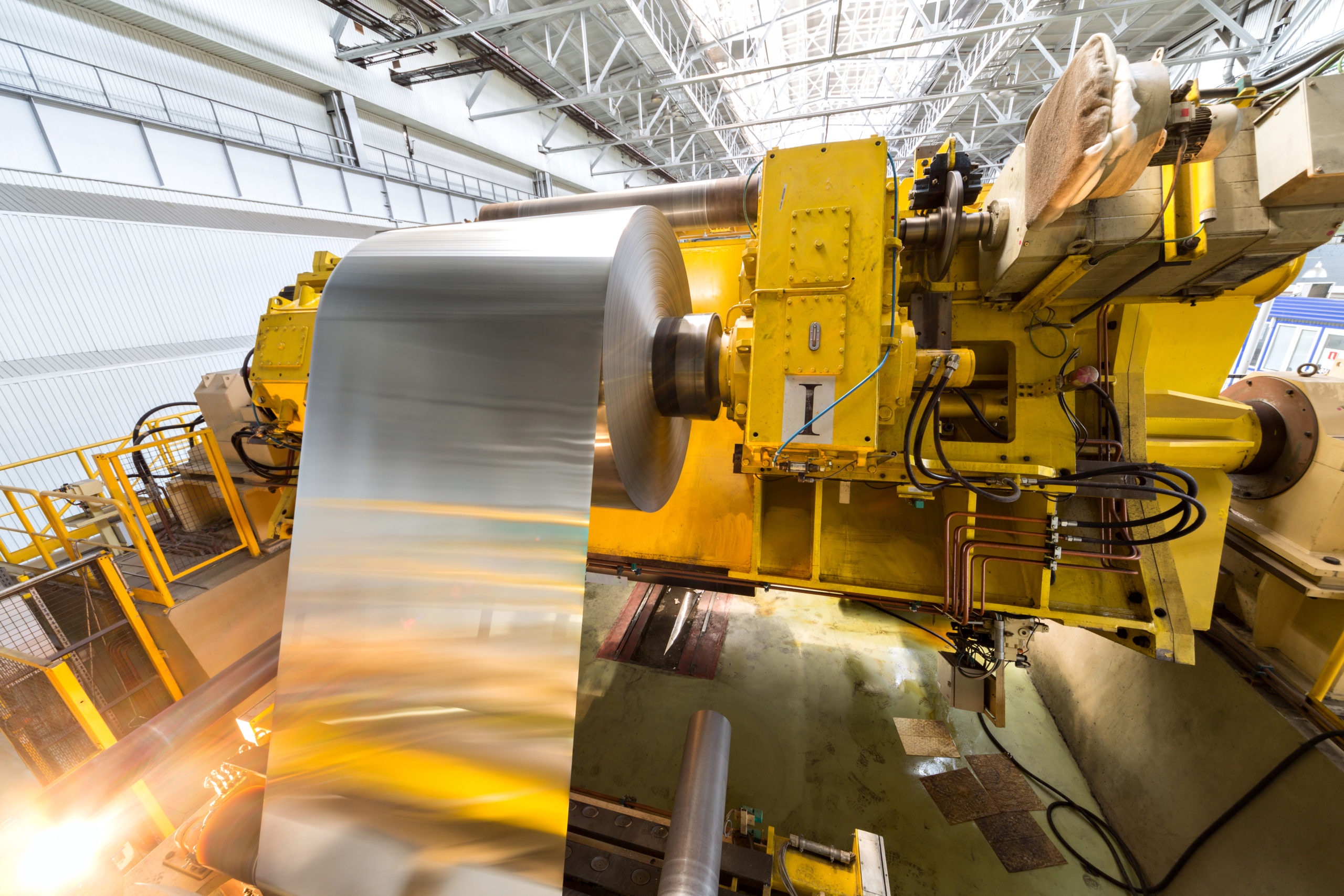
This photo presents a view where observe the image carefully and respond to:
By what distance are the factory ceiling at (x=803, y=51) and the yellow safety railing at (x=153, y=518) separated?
7328mm

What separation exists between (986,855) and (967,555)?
6.05 feet

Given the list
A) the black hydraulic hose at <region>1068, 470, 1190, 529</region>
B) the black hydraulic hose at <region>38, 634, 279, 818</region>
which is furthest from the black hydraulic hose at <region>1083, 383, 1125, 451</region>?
the black hydraulic hose at <region>38, 634, 279, 818</region>

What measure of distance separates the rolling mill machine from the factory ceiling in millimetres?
5371

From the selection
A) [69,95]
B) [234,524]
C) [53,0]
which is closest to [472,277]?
[234,524]

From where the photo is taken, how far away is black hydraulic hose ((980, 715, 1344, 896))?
7.37 ft

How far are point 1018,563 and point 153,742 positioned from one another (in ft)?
11.5

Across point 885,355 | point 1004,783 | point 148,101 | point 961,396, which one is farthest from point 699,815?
point 148,101

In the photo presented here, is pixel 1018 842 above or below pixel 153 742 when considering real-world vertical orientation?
below

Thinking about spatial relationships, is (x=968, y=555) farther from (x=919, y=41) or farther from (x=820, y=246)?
(x=919, y=41)

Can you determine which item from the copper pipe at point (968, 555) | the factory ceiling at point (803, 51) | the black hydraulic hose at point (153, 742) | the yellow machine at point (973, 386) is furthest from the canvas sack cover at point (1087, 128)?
the factory ceiling at point (803, 51)

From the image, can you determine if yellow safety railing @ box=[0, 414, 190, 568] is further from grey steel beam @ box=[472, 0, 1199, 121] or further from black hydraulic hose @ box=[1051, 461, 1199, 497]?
grey steel beam @ box=[472, 0, 1199, 121]

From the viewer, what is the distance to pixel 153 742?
133cm

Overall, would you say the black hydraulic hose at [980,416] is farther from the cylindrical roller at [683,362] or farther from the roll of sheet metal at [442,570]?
the roll of sheet metal at [442,570]

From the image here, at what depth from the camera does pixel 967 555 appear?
239 cm
